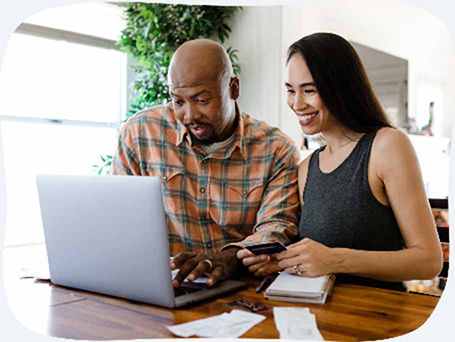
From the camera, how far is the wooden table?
82cm

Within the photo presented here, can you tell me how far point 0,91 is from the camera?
10.9 ft

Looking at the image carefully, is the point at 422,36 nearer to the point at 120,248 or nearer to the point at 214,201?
the point at 214,201

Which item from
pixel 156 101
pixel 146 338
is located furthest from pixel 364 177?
pixel 156 101

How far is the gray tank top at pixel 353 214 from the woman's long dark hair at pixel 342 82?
6 cm

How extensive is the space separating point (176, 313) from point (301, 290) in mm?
266

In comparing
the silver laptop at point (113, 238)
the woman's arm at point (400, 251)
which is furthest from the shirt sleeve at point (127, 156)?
the woman's arm at point (400, 251)

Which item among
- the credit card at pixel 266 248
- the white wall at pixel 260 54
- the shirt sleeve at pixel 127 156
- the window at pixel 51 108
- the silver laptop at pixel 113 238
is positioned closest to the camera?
the silver laptop at pixel 113 238

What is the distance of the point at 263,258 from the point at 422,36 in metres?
5.69

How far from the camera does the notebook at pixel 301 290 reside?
3.25 ft

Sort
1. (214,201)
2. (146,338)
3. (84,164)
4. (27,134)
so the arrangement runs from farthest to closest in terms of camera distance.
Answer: (84,164), (27,134), (214,201), (146,338)

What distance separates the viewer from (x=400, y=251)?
1.18 m

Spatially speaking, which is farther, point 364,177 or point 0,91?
point 0,91

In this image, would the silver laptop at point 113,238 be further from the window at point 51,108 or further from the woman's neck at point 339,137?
the window at point 51,108

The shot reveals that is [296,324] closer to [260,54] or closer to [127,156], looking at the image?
[127,156]
